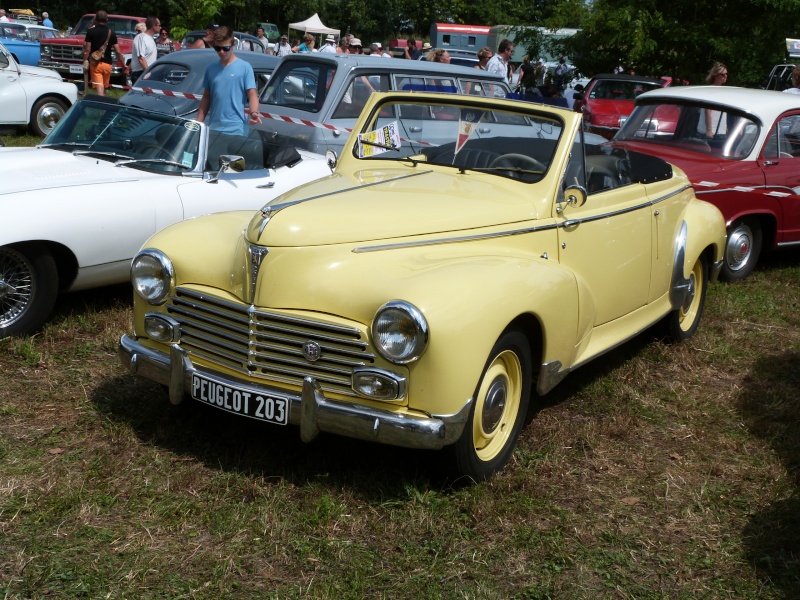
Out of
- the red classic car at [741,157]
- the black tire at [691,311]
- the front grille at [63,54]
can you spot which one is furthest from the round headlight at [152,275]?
the front grille at [63,54]

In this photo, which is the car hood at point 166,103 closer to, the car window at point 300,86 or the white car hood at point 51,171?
the car window at point 300,86

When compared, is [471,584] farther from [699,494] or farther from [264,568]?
[699,494]

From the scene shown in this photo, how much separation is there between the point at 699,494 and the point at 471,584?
4.38ft

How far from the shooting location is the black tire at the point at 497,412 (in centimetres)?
384

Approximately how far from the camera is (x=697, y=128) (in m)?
8.18

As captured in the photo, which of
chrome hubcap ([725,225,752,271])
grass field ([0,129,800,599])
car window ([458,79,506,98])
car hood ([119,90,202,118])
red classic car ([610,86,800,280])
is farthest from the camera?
car hood ([119,90,202,118])

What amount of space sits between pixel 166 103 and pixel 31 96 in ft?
9.85

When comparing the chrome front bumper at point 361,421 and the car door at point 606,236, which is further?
the car door at point 606,236

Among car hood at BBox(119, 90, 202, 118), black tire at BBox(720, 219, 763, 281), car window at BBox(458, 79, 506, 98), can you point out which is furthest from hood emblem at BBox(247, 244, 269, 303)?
car hood at BBox(119, 90, 202, 118)

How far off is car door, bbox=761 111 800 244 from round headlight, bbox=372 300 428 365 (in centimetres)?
539

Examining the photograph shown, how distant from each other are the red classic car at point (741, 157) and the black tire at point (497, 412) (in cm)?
400

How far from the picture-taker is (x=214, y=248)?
421cm

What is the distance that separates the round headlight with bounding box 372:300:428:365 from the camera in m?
3.50

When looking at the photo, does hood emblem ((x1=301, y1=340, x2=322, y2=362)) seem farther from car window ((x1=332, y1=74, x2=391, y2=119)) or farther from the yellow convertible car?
car window ((x1=332, y1=74, x2=391, y2=119))
